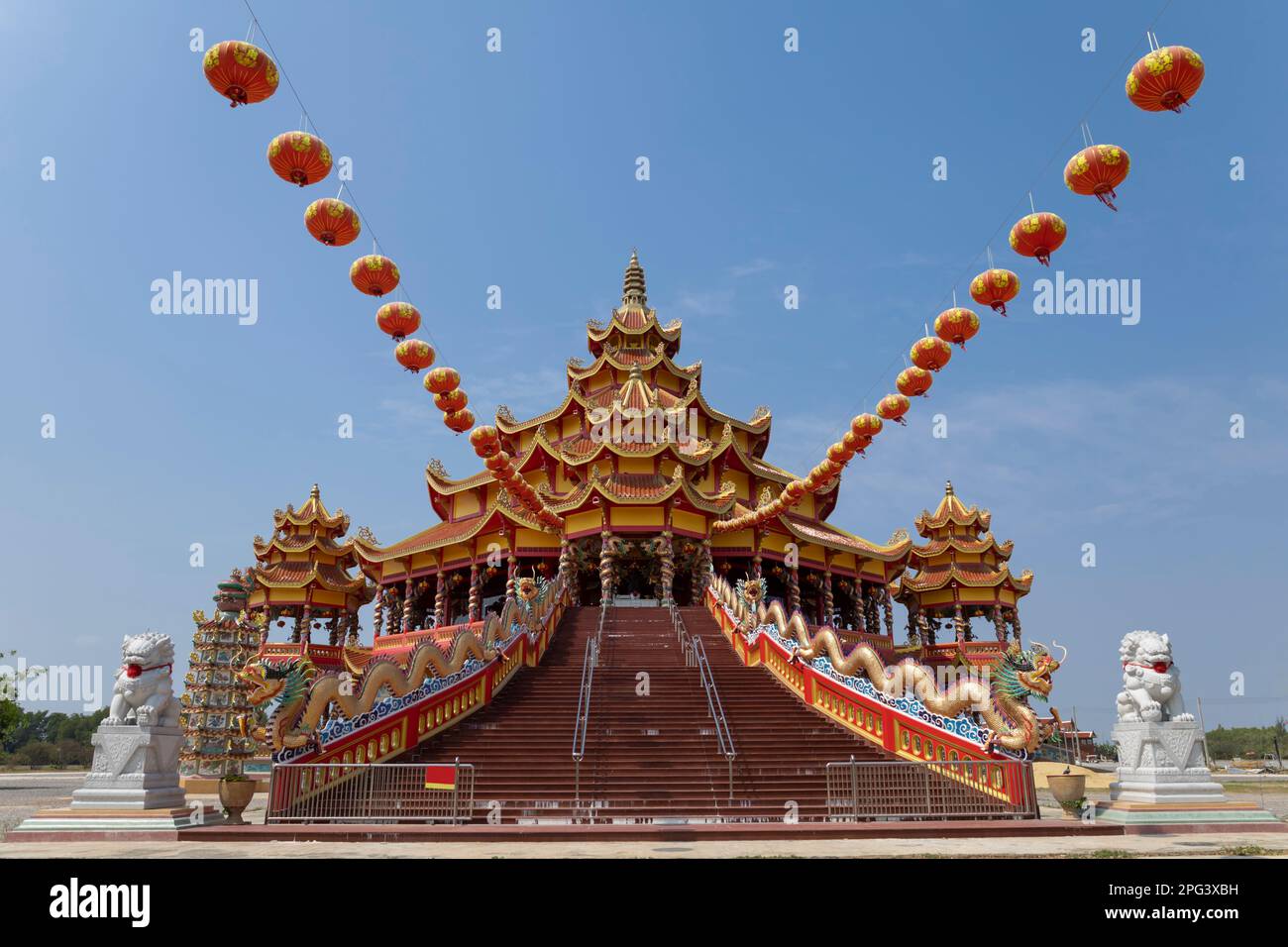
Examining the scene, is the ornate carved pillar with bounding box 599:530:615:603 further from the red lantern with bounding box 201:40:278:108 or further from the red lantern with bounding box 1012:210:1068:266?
the red lantern with bounding box 201:40:278:108

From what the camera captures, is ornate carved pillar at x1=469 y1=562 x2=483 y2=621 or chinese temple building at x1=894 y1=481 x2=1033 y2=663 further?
chinese temple building at x1=894 y1=481 x2=1033 y2=663

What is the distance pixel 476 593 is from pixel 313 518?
383 inches

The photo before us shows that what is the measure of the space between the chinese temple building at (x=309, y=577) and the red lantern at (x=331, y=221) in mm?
24222

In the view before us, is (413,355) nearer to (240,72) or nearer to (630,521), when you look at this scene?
(240,72)

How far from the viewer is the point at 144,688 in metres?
10.9

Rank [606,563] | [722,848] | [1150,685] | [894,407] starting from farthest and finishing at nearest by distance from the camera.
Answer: [606,563]
[894,407]
[1150,685]
[722,848]

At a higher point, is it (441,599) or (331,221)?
(331,221)

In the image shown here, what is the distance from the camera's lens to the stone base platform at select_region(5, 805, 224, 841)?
982cm

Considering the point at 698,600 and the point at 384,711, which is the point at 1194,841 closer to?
the point at 384,711

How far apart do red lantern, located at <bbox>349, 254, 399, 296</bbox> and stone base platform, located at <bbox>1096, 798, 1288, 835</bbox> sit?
44.0ft

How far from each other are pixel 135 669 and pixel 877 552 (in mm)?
28026

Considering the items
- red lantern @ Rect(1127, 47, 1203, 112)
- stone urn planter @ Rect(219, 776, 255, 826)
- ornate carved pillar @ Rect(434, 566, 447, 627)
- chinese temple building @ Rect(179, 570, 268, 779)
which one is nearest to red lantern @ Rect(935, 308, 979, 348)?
red lantern @ Rect(1127, 47, 1203, 112)

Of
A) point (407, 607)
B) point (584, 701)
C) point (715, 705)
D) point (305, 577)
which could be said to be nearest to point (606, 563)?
point (584, 701)

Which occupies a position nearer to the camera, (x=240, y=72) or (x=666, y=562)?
(x=240, y=72)
